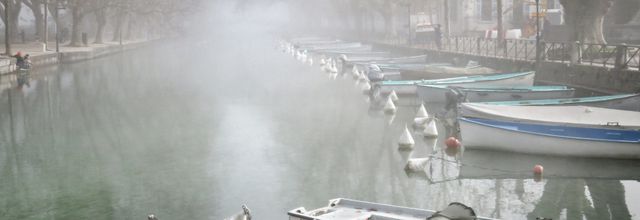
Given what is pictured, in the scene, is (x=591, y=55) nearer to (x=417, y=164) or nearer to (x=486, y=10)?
(x=417, y=164)

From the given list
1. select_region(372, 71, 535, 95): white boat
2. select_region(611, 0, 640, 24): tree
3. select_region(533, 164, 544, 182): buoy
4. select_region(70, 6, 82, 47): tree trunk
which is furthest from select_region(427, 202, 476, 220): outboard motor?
select_region(70, 6, 82, 47): tree trunk

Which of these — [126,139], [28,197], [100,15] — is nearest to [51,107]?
[126,139]

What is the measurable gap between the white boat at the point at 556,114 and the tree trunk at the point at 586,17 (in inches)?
623

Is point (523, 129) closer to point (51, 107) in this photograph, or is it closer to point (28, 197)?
point (28, 197)

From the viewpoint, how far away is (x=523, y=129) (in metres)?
20.8

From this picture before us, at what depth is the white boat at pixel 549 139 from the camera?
1984cm

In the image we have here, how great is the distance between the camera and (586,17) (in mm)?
37438

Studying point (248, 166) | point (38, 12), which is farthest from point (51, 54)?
point (248, 166)

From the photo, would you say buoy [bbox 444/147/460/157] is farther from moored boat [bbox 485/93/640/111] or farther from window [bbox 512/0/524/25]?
window [bbox 512/0/524/25]

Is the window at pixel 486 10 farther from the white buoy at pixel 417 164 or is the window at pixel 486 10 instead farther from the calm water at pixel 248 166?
the white buoy at pixel 417 164

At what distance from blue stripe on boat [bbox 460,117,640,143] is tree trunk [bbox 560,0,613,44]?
61.0 feet

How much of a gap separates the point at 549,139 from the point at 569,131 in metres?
0.59

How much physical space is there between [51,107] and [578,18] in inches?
955

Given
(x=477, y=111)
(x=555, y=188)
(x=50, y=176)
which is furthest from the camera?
(x=477, y=111)
